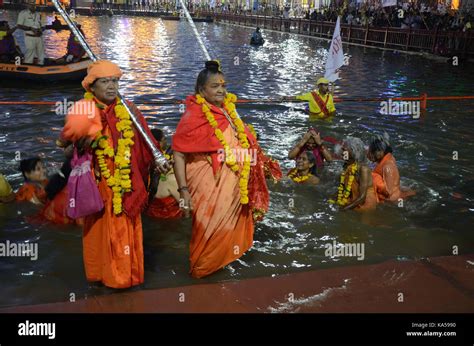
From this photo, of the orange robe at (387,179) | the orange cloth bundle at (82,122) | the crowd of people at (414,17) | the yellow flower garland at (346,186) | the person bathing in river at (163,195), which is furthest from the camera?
Result: the crowd of people at (414,17)

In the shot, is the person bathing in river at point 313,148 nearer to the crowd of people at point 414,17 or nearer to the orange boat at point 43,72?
the orange boat at point 43,72

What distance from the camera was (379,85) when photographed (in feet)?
51.9

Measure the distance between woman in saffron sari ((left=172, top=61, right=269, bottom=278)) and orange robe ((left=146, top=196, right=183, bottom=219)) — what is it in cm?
157

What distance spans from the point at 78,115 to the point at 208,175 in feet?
3.53

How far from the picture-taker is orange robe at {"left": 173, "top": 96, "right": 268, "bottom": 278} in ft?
11.6

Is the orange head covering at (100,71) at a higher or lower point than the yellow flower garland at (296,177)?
higher

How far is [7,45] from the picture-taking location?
45.6 feet

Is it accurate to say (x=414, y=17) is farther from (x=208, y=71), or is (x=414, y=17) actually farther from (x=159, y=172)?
(x=159, y=172)

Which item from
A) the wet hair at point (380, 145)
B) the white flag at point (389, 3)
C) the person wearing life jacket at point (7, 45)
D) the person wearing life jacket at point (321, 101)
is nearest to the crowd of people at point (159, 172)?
the wet hair at point (380, 145)

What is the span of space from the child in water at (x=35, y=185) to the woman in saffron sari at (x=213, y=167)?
2694 mm

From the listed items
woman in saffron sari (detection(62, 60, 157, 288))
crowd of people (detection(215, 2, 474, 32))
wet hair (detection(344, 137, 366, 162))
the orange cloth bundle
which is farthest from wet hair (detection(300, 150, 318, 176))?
crowd of people (detection(215, 2, 474, 32))

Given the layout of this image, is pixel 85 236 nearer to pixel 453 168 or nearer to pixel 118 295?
pixel 118 295

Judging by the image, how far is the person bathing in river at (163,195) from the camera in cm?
507

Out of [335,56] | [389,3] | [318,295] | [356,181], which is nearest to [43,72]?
[335,56]
